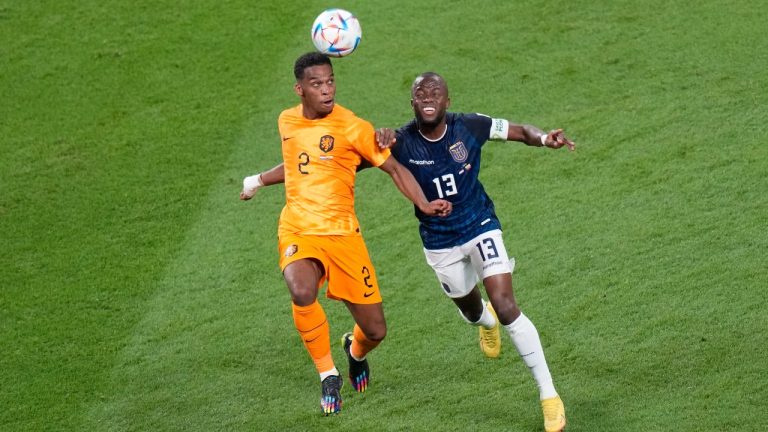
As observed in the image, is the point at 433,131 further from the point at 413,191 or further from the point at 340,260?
the point at 340,260

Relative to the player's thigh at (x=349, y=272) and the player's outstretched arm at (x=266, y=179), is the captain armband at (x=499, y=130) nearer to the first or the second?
the player's thigh at (x=349, y=272)

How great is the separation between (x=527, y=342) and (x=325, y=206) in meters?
1.66

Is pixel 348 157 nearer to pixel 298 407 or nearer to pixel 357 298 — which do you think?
pixel 357 298

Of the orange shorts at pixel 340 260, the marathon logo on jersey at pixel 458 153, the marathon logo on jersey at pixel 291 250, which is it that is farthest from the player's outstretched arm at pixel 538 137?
the marathon logo on jersey at pixel 291 250

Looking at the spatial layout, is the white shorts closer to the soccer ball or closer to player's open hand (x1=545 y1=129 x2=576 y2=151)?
player's open hand (x1=545 y1=129 x2=576 y2=151)

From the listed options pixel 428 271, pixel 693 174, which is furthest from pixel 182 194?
pixel 693 174

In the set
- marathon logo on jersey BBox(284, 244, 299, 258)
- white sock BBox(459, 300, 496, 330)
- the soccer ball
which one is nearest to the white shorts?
white sock BBox(459, 300, 496, 330)

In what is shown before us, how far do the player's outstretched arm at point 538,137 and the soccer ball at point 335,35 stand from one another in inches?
50.4

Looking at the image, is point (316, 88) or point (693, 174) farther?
point (693, 174)

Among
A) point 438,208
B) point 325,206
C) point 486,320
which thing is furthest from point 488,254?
point 325,206

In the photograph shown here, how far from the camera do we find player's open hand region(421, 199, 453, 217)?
8641mm

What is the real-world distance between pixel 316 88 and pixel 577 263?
3319 mm

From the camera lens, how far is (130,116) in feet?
46.8

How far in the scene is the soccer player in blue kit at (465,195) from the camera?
8945mm
